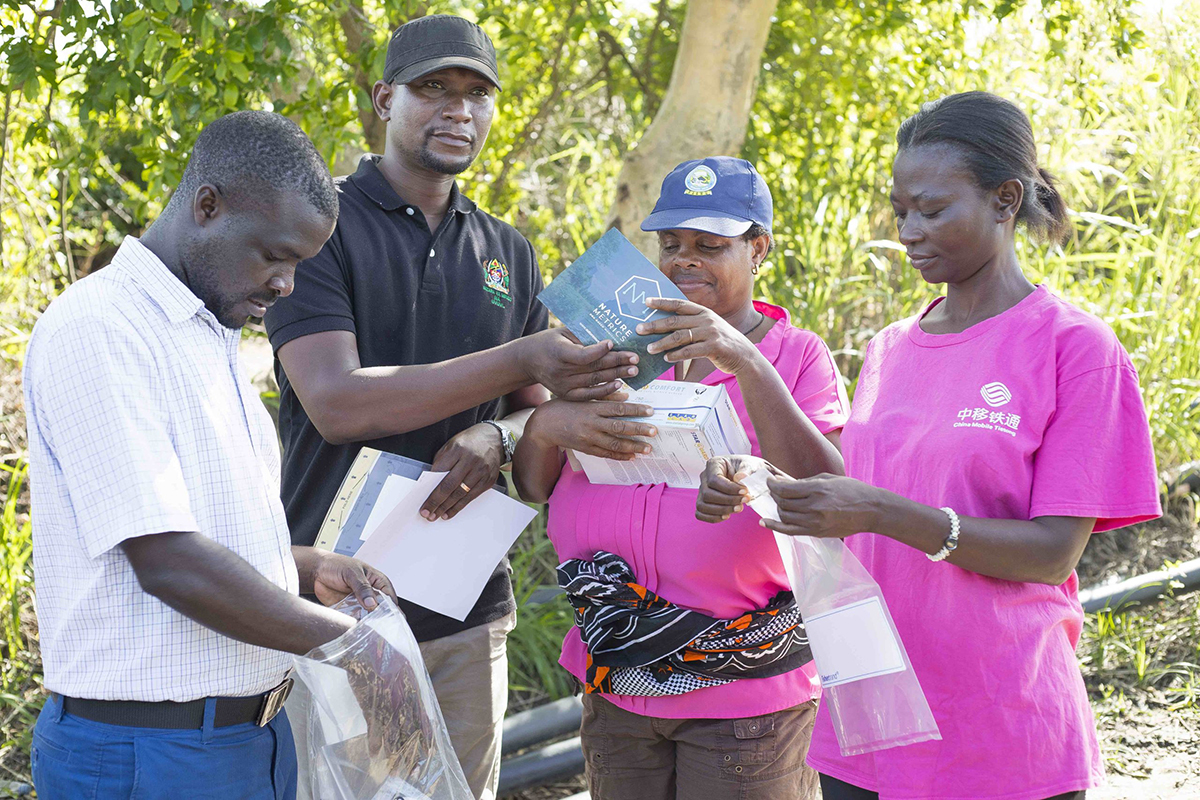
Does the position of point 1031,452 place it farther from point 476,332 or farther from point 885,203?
point 885,203

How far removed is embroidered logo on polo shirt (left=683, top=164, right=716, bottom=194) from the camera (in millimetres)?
2531

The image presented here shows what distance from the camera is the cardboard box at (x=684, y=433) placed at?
85.4 inches

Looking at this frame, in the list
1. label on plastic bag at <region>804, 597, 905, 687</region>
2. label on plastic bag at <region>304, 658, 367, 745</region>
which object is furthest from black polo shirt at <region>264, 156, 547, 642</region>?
label on plastic bag at <region>804, 597, 905, 687</region>

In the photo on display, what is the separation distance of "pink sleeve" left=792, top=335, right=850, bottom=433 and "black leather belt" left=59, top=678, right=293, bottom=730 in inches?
51.4

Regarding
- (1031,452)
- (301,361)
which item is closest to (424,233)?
(301,361)

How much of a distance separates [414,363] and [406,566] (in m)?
0.47

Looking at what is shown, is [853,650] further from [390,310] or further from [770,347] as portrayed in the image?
[390,310]

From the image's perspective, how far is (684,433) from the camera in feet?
7.15

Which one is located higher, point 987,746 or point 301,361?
point 301,361

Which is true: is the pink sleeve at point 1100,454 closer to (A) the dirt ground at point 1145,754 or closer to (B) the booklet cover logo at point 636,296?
(B) the booklet cover logo at point 636,296

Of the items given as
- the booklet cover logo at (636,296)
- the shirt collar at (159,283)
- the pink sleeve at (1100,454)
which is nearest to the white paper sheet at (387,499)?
the booklet cover logo at (636,296)

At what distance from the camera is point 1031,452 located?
1954 mm

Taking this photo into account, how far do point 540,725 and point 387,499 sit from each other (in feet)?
6.24

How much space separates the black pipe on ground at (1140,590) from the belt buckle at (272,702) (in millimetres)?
3703
